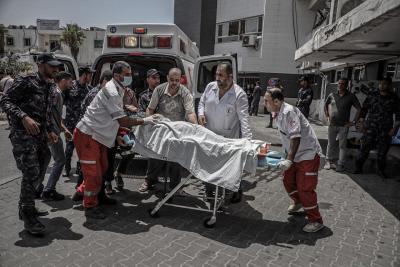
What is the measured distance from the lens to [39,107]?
370 centimetres

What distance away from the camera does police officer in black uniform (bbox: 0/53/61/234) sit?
3518 millimetres

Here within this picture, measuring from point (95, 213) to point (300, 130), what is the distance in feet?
8.87

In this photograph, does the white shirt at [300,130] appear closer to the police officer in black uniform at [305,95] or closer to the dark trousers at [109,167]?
the dark trousers at [109,167]

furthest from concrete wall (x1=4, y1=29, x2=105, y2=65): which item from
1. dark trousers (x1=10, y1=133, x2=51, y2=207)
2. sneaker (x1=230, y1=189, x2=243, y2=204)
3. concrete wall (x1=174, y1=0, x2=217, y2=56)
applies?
dark trousers (x1=10, y1=133, x2=51, y2=207)

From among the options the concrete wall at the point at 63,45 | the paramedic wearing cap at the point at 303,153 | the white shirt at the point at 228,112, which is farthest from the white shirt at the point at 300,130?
the concrete wall at the point at 63,45

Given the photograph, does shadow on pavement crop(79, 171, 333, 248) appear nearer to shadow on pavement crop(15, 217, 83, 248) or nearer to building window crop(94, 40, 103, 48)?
shadow on pavement crop(15, 217, 83, 248)

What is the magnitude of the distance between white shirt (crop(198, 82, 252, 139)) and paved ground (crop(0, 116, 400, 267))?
1.12 metres

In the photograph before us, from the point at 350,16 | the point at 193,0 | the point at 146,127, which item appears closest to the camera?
the point at 146,127

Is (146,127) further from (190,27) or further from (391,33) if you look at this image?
(190,27)

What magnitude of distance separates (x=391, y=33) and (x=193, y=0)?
24.1 metres

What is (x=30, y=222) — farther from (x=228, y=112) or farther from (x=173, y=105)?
(x=228, y=112)

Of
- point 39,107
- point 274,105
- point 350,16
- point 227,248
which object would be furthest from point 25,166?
point 350,16

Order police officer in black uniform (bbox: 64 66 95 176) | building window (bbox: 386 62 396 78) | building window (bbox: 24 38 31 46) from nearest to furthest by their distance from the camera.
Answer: police officer in black uniform (bbox: 64 66 95 176), building window (bbox: 386 62 396 78), building window (bbox: 24 38 31 46)

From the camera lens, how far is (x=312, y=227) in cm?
400
